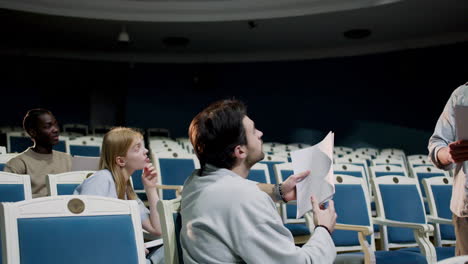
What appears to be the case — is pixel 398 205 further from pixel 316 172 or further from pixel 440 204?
pixel 316 172

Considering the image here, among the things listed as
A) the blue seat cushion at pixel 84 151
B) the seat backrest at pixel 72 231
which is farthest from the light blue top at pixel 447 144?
the blue seat cushion at pixel 84 151

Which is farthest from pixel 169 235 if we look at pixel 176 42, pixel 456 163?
pixel 176 42

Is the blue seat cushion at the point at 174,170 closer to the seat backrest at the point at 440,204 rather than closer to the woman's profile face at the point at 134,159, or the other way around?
the woman's profile face at the point at 134,159

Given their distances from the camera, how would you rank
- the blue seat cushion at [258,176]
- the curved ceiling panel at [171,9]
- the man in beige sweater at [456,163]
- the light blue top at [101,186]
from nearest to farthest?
the man in beige sweater at [456,163], the light blue top at [101,186], the blue seat cushion at [258,176], the curved ceiling panel at [171,9]

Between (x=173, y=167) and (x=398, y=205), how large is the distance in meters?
1.71

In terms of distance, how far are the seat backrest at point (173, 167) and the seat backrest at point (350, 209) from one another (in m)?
1.37

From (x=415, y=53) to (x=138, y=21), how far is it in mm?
5225

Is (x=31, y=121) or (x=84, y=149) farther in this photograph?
(x=84, y=149)

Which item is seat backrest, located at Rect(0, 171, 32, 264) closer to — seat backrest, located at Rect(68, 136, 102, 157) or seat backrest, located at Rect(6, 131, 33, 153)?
seat backrest, located at Rect(68, 136, 102, 157)

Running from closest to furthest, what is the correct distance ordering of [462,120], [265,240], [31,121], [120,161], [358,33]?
[265,240] → [462,120] → [120,161] → [31,121] → [358,33]

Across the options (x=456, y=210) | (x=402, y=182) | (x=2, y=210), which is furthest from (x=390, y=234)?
(x=2, y=210)

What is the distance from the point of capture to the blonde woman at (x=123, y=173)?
2.10m

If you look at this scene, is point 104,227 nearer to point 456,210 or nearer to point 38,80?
point 456,210

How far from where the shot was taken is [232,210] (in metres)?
1.17
